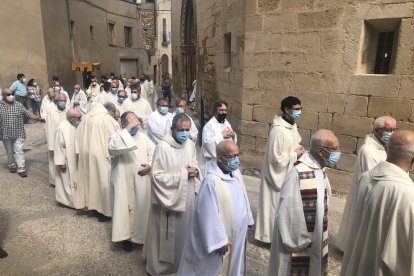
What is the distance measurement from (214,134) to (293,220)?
2796mm

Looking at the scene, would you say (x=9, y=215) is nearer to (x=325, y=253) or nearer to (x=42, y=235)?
(x=42, y=235)

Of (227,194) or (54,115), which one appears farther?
(54,115)

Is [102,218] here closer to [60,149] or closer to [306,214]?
[60,149]

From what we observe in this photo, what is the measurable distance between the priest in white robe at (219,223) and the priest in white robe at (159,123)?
408cm

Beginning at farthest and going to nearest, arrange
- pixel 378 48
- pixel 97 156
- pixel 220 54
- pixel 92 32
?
1. pixel 92 32
2. pixel 220 54
3. pixel 378 48
4. pixel 97 156

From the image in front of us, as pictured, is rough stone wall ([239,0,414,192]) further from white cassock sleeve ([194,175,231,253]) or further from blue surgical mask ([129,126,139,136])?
white cassock sleeve ([194,175,231,253])

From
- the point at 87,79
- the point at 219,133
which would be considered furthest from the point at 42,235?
the point at 87,79

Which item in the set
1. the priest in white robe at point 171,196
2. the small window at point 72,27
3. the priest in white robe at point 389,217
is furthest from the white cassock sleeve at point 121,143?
the small window at point 72,27

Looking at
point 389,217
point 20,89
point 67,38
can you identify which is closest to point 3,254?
point 389,217

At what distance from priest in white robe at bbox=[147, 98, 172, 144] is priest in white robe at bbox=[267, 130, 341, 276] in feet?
14.4

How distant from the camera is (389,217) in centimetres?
233

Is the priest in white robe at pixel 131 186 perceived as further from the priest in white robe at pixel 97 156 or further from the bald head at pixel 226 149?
the bald head at pixel 226 149

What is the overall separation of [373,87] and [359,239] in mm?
4064

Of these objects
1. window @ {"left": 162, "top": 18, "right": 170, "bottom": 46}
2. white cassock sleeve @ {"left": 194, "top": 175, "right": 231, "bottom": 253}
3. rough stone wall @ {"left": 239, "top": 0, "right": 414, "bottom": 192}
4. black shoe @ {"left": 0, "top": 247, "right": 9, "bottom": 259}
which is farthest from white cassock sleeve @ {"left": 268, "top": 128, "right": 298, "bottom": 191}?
window @ {"left": 162, "top": 18, "right": 170, "bottom": 46}
